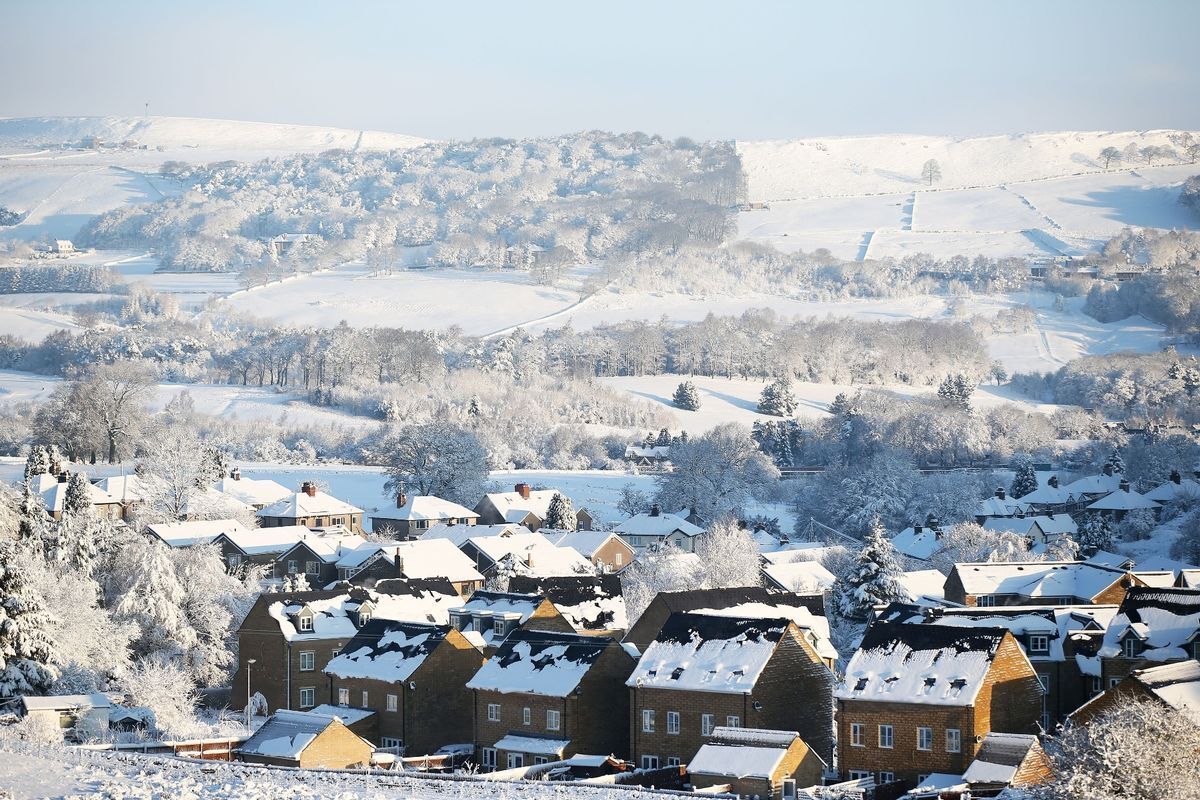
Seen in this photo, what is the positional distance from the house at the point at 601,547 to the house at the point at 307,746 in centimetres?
2899

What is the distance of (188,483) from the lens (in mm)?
64312

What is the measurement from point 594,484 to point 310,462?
1634 centimetres

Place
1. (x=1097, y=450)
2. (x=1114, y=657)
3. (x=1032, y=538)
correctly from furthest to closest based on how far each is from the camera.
Result: (x=1097, y=450) → (x=1032, y=538) → (x=1114, y=657)

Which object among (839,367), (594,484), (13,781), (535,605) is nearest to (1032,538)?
(594,484)

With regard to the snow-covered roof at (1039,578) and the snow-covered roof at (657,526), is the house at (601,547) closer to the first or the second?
the snow-covered roof at (657,526)

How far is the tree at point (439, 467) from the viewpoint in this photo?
7600 centimetres

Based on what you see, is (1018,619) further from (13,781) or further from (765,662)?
(13,781)

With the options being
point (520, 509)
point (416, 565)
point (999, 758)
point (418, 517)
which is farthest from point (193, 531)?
point (999, 758)

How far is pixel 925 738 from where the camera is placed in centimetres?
3077

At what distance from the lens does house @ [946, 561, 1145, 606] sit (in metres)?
45.0

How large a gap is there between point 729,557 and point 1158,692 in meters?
30.3

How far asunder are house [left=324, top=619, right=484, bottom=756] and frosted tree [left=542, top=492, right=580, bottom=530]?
30.0 metres

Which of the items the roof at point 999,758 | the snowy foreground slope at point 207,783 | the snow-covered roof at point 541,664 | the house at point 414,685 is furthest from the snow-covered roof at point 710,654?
the snowy foreground slope at point 207,783

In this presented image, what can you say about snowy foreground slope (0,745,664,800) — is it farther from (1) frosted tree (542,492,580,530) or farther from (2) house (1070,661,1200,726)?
(1) frosted tree (542,492,580,530)
